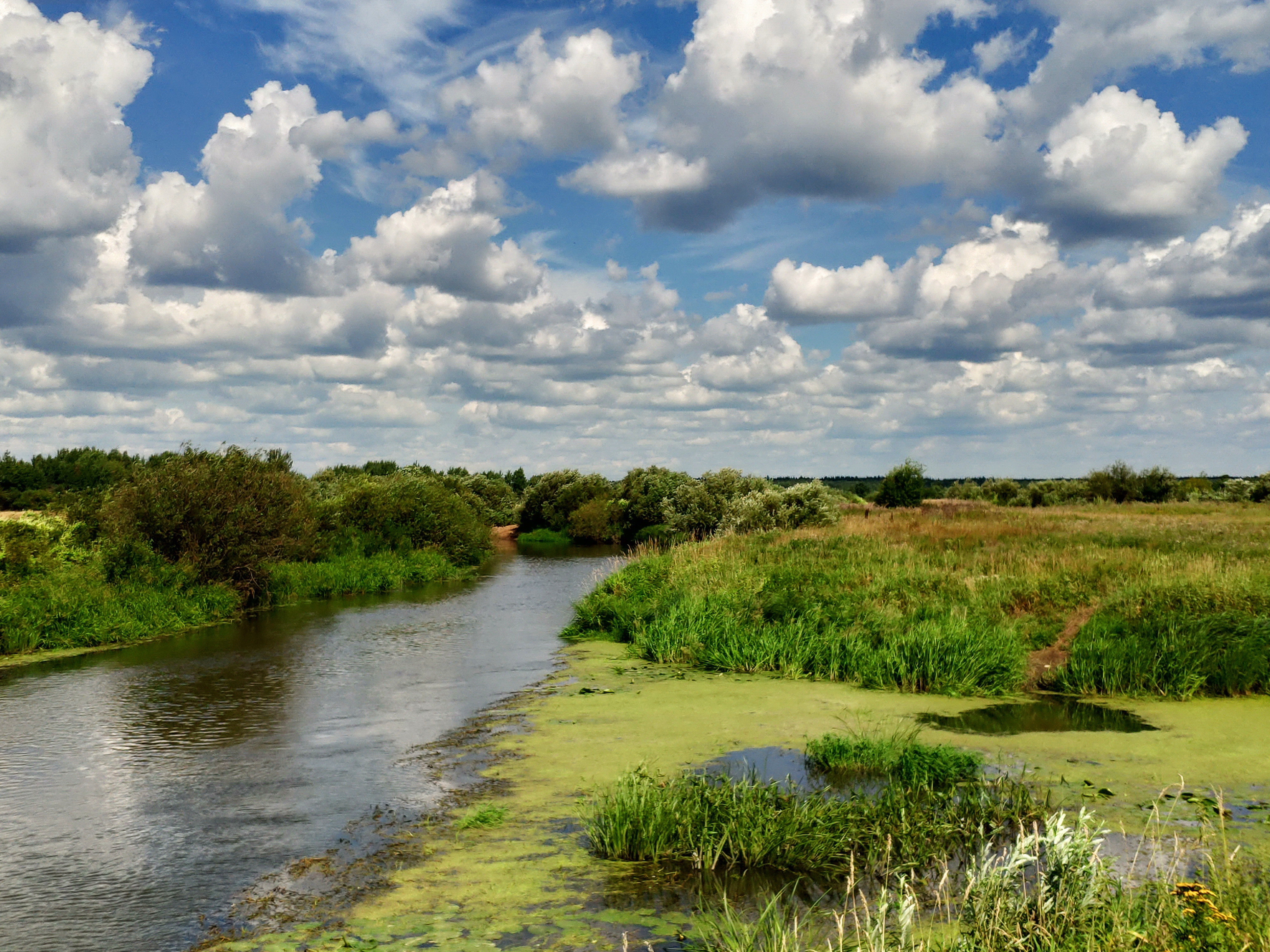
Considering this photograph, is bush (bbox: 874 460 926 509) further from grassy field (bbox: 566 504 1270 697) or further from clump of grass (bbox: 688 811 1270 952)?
clump of grass (bbox: 688 811 1270 952)

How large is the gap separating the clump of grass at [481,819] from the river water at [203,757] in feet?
2.83

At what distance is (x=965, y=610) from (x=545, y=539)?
181ft

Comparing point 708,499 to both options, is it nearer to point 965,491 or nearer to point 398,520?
point 398,520

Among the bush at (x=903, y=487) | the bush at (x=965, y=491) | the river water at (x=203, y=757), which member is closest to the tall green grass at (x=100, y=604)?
the river water at (x=203, y=757)

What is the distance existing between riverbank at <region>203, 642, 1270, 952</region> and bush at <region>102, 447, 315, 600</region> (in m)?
13.6

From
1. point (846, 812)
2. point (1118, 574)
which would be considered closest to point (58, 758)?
point (846, 812)

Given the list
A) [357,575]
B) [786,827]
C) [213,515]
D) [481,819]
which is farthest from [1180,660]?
[357,575]

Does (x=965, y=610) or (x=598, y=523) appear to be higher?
(x=965, y=610)

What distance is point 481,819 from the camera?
8.30 meters

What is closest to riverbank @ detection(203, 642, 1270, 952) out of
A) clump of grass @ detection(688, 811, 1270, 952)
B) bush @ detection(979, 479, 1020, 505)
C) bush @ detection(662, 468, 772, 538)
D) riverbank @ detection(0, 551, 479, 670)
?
clump of grass @ detection(688, 811, 1270, 952)

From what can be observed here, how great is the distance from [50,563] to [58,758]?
14447 millimetres

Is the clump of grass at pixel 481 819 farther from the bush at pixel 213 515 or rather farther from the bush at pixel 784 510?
the bush at pixel 784 510

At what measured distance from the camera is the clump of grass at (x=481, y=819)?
8.22m

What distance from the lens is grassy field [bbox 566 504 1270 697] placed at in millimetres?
13844
